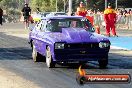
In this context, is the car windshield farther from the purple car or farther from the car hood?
the car hood

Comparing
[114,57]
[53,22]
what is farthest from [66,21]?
[114,57]

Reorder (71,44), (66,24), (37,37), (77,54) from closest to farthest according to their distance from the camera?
(71,44) < (77,54) < (66,24) < (37,37)

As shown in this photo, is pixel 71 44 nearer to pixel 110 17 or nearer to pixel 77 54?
pixel 77 54

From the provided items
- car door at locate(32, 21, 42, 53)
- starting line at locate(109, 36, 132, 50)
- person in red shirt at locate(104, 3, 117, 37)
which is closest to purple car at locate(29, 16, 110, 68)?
car door at locate(32, 21, 42, 53)

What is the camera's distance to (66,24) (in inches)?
498

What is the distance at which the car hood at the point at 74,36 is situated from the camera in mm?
11211

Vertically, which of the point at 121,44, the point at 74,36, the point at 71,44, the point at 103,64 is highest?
the point at 74,36

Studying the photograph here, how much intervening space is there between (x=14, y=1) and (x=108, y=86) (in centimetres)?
14990

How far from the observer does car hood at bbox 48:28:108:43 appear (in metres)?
11.2

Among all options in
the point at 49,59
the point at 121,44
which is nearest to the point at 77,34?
the point at 49,59

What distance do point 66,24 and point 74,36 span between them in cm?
130

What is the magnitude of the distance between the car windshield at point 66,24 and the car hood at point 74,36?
445 mm

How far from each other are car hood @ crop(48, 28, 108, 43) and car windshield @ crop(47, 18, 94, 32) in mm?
445

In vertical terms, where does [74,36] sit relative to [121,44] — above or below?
above
